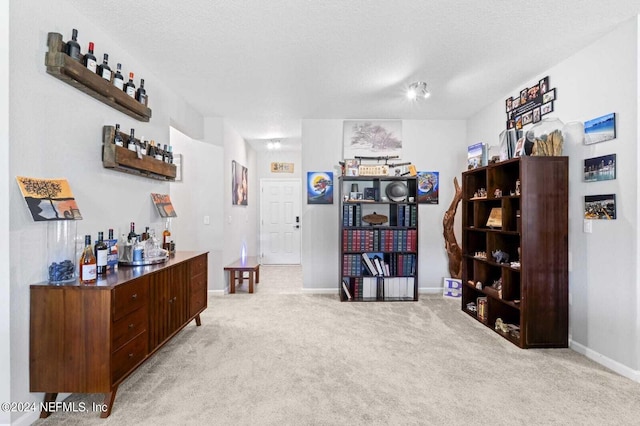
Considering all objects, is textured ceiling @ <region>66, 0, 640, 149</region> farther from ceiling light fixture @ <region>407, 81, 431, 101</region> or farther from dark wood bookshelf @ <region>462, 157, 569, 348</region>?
dark wood bookshelf @ <region>462, 157, 569, 348</region>

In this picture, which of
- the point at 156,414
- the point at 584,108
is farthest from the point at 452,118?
the point at 156,414

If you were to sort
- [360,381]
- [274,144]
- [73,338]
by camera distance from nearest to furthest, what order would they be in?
[73,338] → [360,381] → [274,144]

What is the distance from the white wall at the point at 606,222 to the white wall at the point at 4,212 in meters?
4.10

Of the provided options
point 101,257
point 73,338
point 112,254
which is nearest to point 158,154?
point 112,254

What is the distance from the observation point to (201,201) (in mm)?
5062

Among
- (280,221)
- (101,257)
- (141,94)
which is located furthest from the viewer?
(280,221)

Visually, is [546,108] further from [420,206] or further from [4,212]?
[4,212]

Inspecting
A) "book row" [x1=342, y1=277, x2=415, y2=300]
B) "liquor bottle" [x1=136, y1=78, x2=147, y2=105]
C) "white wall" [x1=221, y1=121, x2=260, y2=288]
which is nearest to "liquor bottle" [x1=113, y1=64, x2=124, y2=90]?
"liquor bottle" [x1=136, y1=78, x2=147, y2=105]

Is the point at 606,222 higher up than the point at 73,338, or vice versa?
the point at 606,222

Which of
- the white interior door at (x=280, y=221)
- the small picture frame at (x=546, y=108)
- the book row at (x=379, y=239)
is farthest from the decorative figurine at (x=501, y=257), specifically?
the white interior door at (x=280, y=221)

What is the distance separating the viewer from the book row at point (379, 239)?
4.66m

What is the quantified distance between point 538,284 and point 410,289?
1905mm

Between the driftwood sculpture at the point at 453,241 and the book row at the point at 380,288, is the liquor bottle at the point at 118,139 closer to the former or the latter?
the book row at the point at 380,288

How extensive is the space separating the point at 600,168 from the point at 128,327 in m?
3.79
